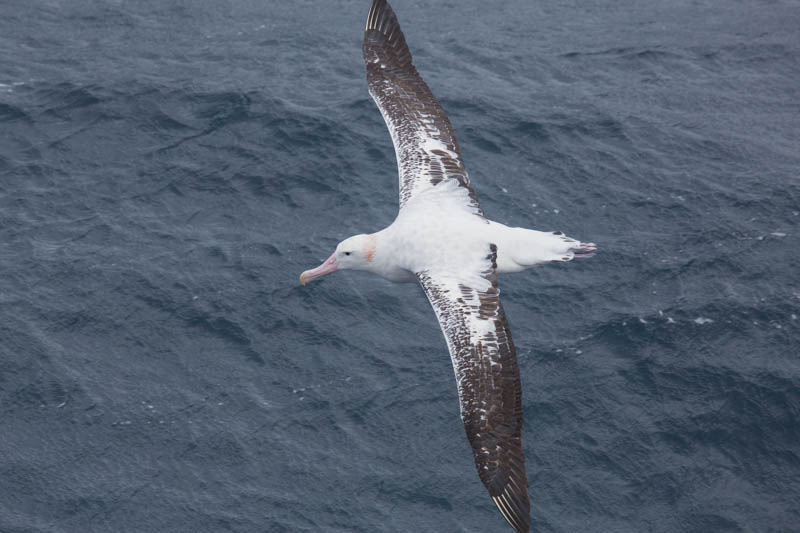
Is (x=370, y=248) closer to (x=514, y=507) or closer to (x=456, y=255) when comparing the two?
(x=456, y=255)

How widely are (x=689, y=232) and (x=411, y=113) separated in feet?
24.7

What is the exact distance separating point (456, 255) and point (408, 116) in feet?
10.7

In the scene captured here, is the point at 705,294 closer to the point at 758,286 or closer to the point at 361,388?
the point at 758,286

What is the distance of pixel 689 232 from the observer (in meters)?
20.5

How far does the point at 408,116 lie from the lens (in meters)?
16.0

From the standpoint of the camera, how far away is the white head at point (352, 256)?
14.5 metres

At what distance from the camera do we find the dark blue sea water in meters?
15.9

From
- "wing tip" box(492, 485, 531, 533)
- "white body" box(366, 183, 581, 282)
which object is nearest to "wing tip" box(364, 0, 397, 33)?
"white body" box(366, 183, 581, 282)

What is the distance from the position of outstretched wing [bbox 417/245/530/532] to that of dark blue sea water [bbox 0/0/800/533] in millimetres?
4012

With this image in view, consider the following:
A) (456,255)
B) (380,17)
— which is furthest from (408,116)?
(456,255)

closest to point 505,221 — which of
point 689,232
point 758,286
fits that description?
point 689,232

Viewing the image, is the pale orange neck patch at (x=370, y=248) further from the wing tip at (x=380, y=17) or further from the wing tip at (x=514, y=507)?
the wing tip at (x=380, y=17)

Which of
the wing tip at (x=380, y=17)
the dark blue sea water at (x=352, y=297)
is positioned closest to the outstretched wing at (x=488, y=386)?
the dark blue sea water at (x=352, y=297)

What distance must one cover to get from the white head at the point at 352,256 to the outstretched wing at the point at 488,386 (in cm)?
147
